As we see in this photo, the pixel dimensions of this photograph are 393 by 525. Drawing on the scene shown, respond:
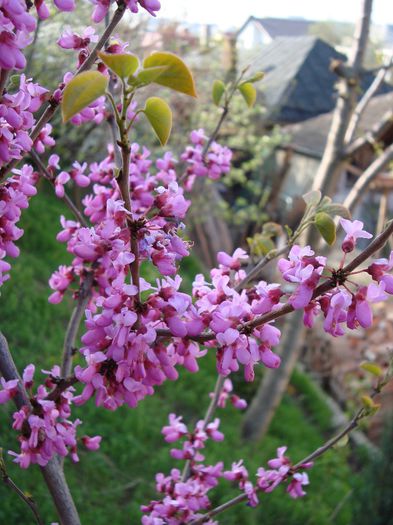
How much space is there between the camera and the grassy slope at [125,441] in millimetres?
2820

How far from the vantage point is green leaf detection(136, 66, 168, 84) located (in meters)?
0.71

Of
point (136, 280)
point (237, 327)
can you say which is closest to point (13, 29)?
point (136, 280)

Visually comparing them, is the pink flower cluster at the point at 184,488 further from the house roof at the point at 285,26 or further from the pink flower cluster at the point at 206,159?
the house roof at the point at 285,26

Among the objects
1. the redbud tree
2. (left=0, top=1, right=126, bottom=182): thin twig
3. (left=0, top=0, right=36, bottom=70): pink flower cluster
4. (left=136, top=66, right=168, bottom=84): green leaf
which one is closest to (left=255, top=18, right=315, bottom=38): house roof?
(left=0, top=1, right=126, bottom=182): thin twig

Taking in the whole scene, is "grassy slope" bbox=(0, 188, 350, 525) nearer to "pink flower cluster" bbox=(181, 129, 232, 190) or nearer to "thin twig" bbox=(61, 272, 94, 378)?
"thin twig" bbox=(61, 272, 94, 378)

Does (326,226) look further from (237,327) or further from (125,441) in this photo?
(125,441)

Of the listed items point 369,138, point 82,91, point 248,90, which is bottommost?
point 82,91

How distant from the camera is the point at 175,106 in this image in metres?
7.70

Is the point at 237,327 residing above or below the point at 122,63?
below

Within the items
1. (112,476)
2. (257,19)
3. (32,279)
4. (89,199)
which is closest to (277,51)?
(257,19)

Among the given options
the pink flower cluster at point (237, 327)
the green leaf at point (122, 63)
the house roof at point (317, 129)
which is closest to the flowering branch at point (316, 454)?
the pink flower cluster at point (237, 327)

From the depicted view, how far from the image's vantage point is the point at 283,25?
36.3 ft

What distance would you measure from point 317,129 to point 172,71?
12.4 m

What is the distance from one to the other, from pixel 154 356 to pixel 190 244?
0.19 meters
